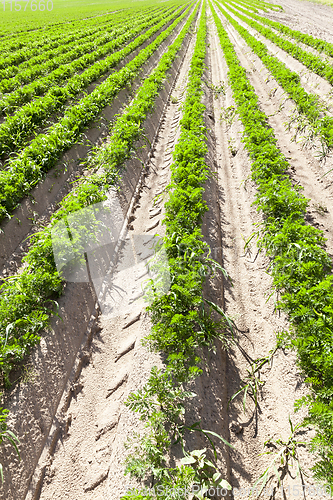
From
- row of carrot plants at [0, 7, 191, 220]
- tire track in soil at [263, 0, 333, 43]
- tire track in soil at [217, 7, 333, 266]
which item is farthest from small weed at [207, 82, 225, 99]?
tire track in soil at [263, 0, 333, 43]

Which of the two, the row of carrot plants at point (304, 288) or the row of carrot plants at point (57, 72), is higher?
the row of carrot plants at point (57, 72)

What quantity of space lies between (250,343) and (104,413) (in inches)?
97.0

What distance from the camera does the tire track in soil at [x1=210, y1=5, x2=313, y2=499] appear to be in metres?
3.26

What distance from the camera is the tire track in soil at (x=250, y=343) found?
10.7 feet

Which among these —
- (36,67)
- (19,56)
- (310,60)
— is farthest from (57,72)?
(310,60)

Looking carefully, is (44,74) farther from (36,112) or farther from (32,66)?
(36,112)

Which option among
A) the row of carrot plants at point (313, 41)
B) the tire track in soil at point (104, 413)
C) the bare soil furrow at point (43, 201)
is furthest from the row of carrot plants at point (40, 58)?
the row of carrot plants at point (313, 41)

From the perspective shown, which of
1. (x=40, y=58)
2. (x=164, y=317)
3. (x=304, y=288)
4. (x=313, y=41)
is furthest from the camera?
(x=313, y=41)

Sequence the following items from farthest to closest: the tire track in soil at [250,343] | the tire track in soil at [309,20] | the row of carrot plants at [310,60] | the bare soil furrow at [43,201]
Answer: the tire track in soil at [309,20]
the row of carrot plants at [310,60]
the bare soil furrow at [43,201]
the tire track in soil at [250,343]

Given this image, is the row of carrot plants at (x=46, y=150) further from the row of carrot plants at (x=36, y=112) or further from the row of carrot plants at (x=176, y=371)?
the row of carrot plants at (x=176, y=371)

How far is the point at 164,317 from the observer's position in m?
3.89

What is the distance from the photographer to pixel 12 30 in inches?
930

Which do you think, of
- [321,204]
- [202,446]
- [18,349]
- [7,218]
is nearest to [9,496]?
[18,349]

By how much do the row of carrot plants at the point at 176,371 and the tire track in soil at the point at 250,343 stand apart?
419 millimetres
